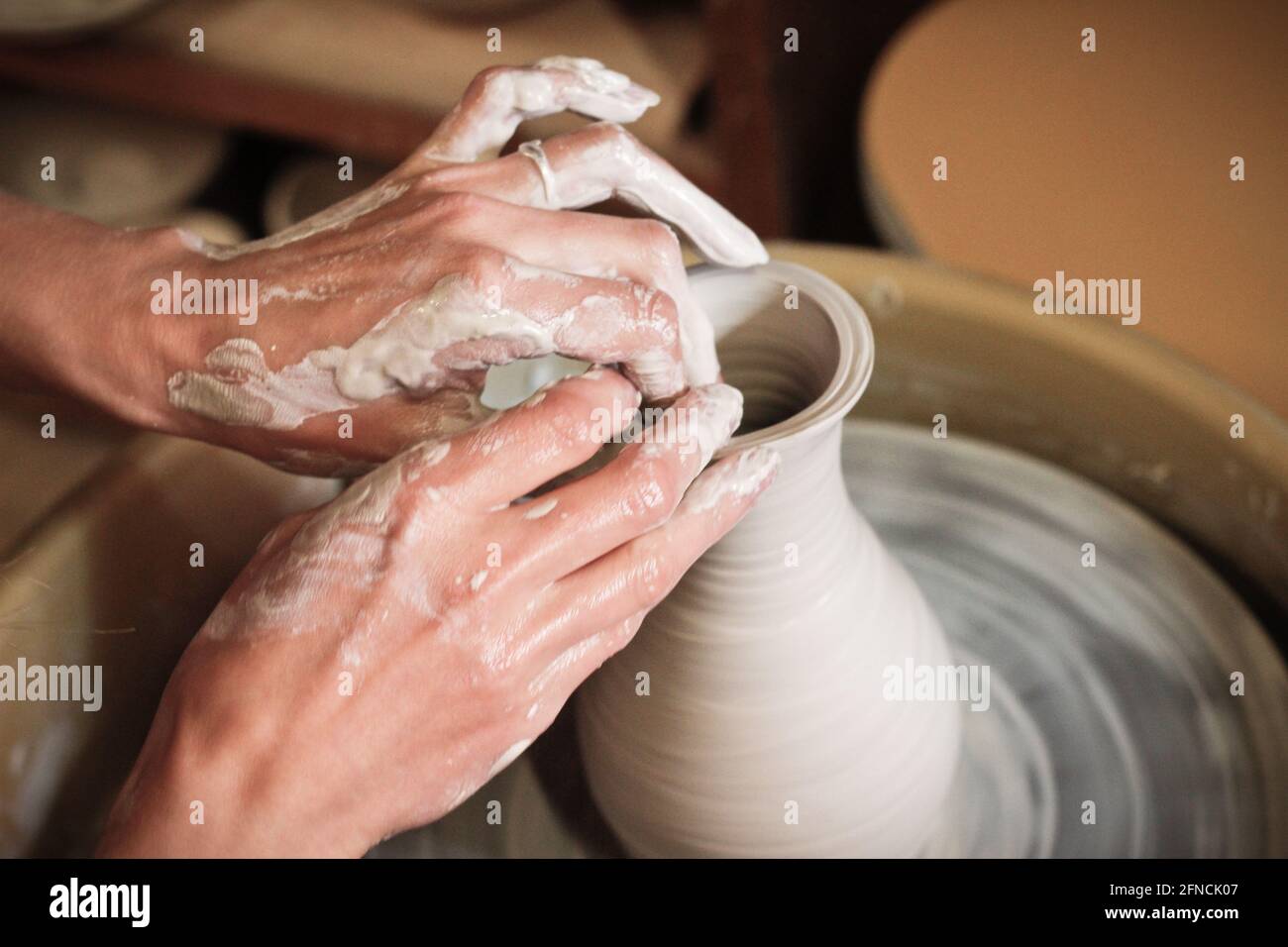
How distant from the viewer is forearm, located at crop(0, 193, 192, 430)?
2.61 feet

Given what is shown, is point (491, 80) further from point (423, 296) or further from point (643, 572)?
A: point (643, 572)

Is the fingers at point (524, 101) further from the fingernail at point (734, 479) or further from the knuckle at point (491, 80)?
the fingernail at point (734, 479)

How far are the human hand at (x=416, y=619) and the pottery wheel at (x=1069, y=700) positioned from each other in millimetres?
269

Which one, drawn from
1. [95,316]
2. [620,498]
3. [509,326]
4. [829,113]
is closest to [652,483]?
[620,498]

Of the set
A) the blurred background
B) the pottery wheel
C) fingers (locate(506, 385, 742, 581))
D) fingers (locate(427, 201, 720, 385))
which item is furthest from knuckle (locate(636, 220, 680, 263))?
the blurred background

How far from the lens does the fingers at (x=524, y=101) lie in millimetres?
765

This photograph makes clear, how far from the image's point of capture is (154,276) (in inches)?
31.8

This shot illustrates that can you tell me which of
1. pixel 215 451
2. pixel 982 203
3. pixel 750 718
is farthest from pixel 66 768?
pixel 982 203

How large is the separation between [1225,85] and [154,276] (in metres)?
1.28

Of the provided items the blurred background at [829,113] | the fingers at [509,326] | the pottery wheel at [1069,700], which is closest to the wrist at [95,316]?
the fingers at [509,326]

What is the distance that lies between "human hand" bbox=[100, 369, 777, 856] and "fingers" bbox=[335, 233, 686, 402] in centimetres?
3

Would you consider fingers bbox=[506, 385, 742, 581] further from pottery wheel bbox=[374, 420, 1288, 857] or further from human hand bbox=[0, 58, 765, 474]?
pottery wheel bbox=[374, 420, 1288, 857]

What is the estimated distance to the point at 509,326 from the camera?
66cm
